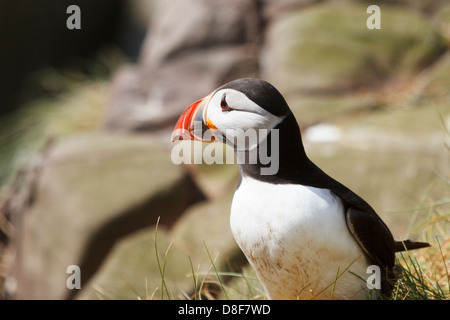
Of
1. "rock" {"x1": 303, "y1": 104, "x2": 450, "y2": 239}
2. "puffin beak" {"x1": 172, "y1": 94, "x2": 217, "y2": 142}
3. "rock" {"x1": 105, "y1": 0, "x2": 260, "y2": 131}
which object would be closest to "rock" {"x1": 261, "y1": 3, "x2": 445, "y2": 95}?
"rock" {"x1": 105, "y1": 0, "x2": 260, "y2": 131}

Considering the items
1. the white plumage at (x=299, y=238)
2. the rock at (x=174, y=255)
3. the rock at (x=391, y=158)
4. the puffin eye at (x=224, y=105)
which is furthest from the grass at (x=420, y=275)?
the rock at (x=391, y=158)

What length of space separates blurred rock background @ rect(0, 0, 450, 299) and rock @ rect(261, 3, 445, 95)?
1 cm

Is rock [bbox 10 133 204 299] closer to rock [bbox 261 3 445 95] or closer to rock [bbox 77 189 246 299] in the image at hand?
rock [bbox 77 189 246 299]

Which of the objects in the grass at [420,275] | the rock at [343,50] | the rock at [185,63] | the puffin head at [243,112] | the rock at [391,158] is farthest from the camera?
the rock at [185,63]

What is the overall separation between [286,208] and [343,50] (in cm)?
393

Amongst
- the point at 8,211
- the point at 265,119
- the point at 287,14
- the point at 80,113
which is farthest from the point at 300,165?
the point at 80,113

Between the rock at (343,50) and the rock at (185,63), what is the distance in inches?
12.2

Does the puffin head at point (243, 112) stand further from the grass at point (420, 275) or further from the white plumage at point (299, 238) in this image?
the grass at point (420, 275)

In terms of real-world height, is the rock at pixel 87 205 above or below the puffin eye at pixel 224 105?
below

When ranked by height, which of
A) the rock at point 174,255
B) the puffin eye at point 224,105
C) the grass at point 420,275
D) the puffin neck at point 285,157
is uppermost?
the puffin eye at point 224,105

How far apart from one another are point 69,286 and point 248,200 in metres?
2.25

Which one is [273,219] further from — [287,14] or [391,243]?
[287,14]

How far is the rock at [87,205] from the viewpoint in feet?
12.5

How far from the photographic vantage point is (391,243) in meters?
1.67
